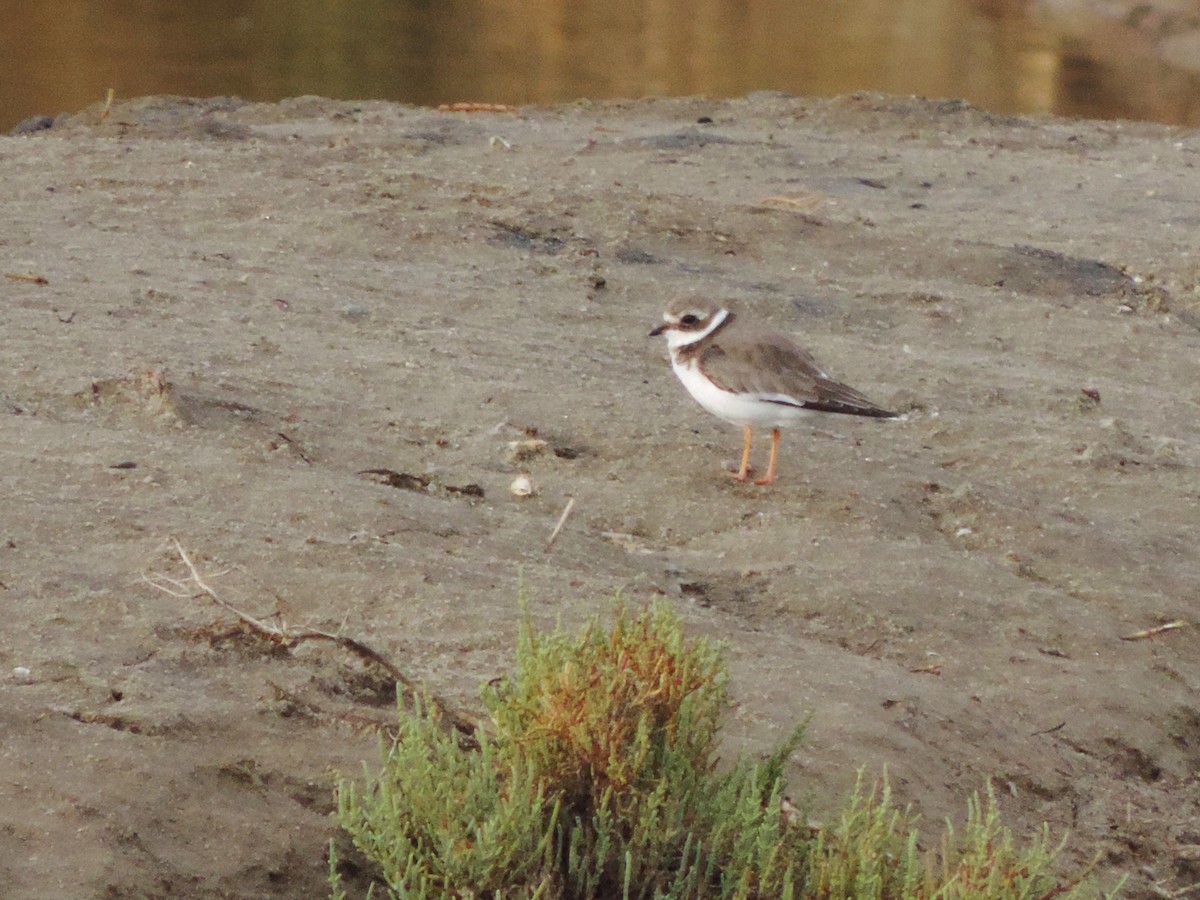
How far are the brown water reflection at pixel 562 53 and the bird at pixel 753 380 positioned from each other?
33.2 feet

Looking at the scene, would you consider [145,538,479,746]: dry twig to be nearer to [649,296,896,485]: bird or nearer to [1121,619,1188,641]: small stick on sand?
[649,296,896,485]: bird

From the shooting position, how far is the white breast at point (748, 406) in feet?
17.1

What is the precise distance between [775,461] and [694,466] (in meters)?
0.27

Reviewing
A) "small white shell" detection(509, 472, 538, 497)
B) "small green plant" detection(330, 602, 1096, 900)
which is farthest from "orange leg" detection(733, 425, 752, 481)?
"small green plant" detection(330, 602, 1096, 900)

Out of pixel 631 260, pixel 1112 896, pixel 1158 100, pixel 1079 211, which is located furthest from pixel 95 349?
pixel 1158 100

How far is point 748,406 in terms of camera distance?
17.1ft

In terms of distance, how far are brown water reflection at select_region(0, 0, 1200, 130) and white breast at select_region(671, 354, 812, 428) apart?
33.8 feet

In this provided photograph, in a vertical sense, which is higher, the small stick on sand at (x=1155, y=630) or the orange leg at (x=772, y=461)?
the orange leg at (x=772, y=461)

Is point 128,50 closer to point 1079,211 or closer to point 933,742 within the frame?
point 1079,211

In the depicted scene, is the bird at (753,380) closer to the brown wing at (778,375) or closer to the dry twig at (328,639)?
the brown wing at (778,375)

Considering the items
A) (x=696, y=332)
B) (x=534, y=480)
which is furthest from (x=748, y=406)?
(x=534, y=480)

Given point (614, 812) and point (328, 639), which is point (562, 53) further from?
point (614, 812)

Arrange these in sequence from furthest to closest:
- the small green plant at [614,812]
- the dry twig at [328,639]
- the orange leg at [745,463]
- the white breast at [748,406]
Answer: the orange leg at [745,463], the white breast at [748,406], the dry twig at [328,639], the small green plant at [614,812]

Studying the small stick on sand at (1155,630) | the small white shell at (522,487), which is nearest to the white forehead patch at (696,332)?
the small white shell at (522,487)
